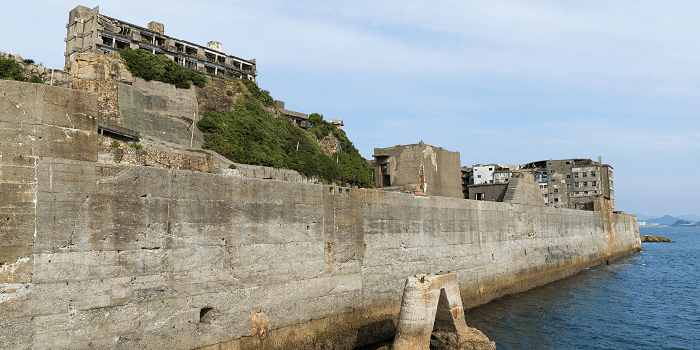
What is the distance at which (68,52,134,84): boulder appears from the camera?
3784 cm

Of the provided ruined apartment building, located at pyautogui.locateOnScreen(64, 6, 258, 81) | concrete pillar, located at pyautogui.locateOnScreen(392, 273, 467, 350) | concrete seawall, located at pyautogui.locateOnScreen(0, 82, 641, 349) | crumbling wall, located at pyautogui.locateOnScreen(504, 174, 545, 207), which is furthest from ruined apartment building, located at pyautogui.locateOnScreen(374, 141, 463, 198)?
ruined apartment building, located at pyautogui.locateOnScreen(64, 6, 258, 81)

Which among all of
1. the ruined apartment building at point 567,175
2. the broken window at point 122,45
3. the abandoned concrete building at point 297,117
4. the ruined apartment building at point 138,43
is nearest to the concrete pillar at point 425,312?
the ruined apartment building at point 138,43

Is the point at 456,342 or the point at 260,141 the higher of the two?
the point at 260,141

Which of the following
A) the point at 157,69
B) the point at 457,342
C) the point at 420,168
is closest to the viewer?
the point at 457,342

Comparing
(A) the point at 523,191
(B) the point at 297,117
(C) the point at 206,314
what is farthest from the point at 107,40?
(C) the point at 206,314

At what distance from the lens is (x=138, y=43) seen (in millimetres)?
51781

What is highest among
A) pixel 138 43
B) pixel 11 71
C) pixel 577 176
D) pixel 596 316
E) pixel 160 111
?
pixel 138 43

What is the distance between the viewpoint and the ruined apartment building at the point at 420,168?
25016mm

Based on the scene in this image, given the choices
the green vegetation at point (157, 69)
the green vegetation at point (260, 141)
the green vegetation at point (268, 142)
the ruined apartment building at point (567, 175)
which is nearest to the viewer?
the green vegetation at point (260, 141)

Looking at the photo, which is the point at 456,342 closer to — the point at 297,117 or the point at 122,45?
the point at 122,45

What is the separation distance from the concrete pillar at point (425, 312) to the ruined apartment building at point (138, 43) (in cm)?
4512

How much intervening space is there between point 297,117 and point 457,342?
5441cm

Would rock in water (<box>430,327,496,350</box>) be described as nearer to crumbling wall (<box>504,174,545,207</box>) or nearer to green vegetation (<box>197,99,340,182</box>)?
crumbling wall (<box>504,174,545,207</box>)

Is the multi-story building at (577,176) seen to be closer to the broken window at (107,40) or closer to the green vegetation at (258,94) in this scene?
the green vegetation at (258,94)
